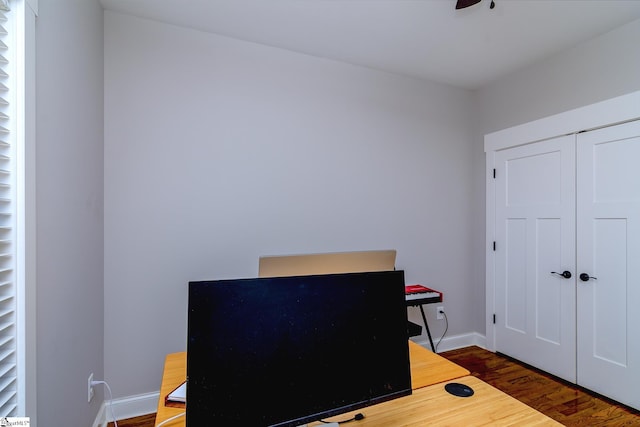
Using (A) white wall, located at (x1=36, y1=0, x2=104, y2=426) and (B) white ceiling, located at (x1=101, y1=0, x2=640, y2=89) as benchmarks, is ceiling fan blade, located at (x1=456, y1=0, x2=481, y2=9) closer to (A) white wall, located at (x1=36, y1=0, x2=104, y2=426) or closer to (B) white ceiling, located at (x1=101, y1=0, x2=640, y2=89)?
(B) white ceiling, located at (x1=101, y1=0, x2=640, y2=89)

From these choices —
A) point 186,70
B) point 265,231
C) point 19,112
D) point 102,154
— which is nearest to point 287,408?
point 19,112

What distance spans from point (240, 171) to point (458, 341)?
9.45 ft

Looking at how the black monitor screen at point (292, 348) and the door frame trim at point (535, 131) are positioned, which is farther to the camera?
the door frame trim at point (535, 131)

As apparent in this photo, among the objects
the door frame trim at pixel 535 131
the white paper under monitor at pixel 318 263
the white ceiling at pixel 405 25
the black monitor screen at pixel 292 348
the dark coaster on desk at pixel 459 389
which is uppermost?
the white ceiling at pixel 405 25

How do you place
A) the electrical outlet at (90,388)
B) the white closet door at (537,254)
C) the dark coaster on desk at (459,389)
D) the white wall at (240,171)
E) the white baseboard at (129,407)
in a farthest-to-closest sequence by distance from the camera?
the white closet door at (537,254)
the white wall at (240,171)
the white baseboard at (129,407)
the electrical outlet at (90,388)
the dark coaster on desk at (459,389)

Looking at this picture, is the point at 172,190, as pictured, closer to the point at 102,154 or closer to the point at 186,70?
the point at 102,154

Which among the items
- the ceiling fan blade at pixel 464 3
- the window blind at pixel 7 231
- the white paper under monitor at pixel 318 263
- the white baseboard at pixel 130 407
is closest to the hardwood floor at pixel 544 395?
the white baseboard at pixel 130 407

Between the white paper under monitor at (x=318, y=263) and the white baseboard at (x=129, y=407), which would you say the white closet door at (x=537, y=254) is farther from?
the white baseboard at (x=129, y=407)

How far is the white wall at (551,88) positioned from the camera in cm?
240

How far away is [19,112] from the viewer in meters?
1.11

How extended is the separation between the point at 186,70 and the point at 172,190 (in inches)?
35.9

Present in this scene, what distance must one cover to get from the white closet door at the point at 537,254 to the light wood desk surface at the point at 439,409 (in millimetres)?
2133

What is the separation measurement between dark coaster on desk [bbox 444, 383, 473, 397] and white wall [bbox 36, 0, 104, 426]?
5.23 feet

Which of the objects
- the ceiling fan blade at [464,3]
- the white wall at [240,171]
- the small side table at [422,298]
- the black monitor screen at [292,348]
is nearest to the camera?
the black monitor screen at [292,348]
